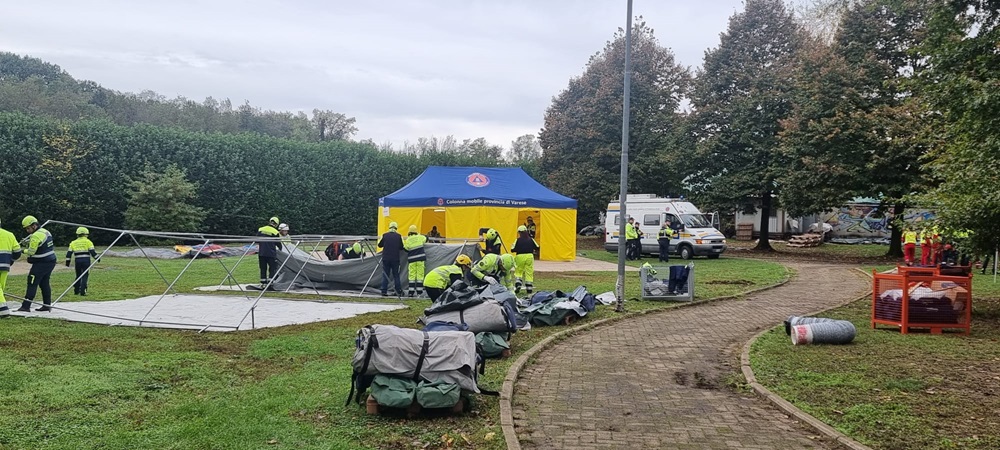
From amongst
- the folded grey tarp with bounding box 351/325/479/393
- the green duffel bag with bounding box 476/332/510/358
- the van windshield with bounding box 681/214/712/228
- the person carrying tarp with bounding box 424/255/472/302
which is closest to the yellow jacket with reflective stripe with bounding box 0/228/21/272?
the person carrying tarp with bounding box 424/255/472/302

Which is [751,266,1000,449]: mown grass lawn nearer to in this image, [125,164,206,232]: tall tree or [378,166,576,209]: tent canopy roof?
[378,166,576,209]: tent canopy roof

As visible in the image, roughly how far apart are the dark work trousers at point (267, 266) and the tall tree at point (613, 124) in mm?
25128

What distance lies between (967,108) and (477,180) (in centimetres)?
1767

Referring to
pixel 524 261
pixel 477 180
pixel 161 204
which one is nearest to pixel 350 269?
pixel 524 261

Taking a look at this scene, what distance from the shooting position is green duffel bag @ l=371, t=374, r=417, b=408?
6227mm

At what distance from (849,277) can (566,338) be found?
14144mm

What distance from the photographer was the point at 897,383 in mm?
7750

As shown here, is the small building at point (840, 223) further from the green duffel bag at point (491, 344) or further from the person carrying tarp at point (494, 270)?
the green duffel bag at point (491, 344)

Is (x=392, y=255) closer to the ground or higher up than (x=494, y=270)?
higher up

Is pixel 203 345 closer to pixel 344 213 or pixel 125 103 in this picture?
pixel 344 213

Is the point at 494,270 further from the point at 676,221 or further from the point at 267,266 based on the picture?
the point at 676,221

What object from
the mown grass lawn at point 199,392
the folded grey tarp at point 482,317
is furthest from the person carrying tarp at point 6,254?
the folded grey tarp at point 482,317

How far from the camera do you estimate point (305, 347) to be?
9.83 metres

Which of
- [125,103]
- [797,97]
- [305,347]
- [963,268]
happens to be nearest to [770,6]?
[797,97]
